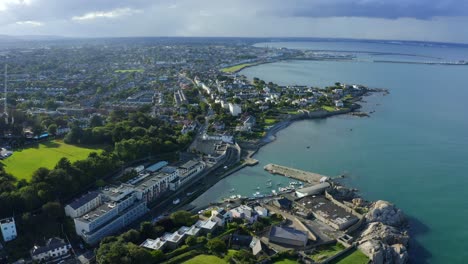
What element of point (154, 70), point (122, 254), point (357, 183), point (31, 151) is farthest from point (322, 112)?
point (154, 70)

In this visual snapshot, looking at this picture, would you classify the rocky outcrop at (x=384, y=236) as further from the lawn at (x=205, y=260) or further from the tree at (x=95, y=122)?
the tree at (x=95, y=122)

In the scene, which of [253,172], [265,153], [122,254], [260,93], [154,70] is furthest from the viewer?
[154,70]

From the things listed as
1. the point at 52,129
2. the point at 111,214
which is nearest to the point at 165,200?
the point at 111,214

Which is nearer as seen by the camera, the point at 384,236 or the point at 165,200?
the point at 384,236

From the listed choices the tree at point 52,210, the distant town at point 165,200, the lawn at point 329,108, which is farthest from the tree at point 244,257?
the lawn at point 329,108

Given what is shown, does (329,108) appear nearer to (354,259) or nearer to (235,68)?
(354,259)

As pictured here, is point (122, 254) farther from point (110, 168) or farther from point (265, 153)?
point (265, 153)
